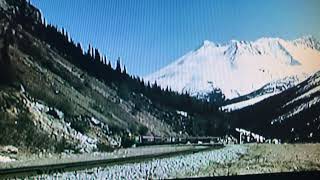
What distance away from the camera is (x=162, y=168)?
6227mm

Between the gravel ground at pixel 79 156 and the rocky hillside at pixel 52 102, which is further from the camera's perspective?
the rocky hillside at pixel 52 102

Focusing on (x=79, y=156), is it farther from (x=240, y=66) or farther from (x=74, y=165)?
(x=240, y=66)

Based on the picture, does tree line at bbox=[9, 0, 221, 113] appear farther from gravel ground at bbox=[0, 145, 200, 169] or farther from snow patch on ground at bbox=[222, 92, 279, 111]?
gravel ground at bbox=[0, 145, 200, 169]

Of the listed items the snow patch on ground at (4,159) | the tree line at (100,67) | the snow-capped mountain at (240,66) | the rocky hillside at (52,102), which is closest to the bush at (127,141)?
the rocky hillside at (52,102)

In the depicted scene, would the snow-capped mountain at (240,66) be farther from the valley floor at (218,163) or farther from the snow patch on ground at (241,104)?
the valley floor at (218,163)

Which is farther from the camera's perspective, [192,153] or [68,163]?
[192,153]

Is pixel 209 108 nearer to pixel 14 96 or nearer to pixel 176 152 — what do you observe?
pixel 176 152

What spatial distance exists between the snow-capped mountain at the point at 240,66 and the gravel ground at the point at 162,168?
669mm

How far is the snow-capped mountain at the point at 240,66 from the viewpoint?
6461 millimetres

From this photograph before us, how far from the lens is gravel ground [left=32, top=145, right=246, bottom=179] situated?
5840mm

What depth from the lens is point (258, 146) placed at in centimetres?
696

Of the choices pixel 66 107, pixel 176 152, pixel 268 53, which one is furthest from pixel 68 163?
pixel 268 53

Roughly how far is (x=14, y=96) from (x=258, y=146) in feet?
8.75

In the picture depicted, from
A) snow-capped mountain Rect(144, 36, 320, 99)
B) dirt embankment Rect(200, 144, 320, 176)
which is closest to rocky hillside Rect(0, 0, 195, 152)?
snow-capped mountain Rect(144, 36, 320, 99)
